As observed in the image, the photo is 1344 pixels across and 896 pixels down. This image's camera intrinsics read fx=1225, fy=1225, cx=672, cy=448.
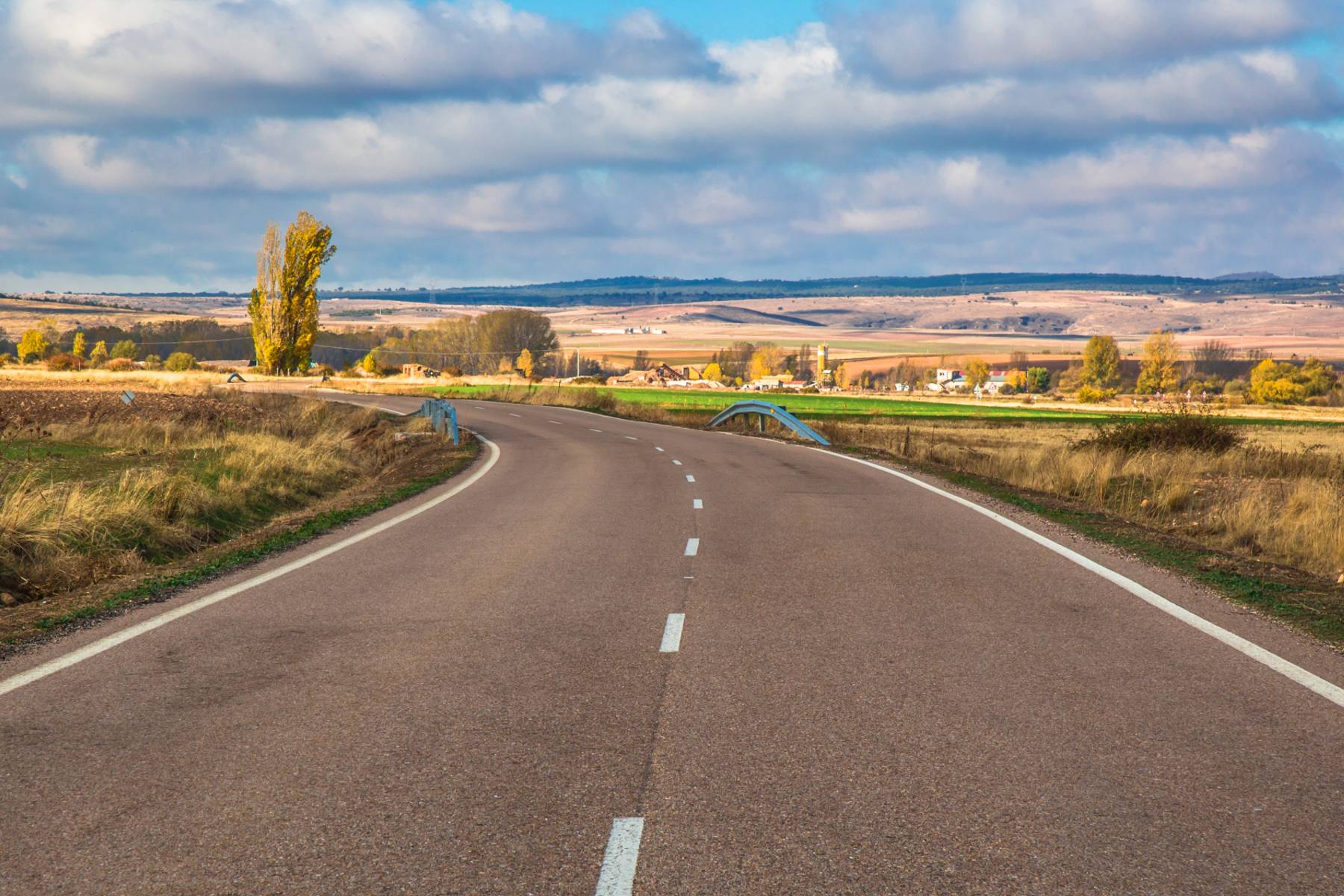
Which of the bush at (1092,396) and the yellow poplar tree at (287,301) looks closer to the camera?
the yellow poplar tree at (287,301)

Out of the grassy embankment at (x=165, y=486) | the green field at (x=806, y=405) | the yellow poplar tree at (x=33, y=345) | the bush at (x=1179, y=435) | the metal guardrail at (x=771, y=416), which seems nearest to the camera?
the grassy embankment at (x=165, y=486)

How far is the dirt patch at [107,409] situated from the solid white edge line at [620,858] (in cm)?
2407

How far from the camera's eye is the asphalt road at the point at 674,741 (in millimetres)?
4332

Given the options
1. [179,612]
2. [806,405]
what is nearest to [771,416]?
[179,612]

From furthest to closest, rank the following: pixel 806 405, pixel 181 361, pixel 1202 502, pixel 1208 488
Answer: pixel 181 361, pixel 806 405, pixel 1208 488, pixel 1202 502

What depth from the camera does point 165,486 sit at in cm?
1534

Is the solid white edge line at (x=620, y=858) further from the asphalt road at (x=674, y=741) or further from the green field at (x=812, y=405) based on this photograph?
the green field at (x=812, y=405)

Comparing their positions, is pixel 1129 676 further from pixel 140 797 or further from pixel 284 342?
pixel 284 342

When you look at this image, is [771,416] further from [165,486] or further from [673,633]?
[673,633]

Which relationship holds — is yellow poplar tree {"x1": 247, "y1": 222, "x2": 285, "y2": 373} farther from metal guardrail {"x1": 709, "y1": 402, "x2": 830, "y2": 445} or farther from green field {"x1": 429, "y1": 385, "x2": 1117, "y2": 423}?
metal guardrail {"x1": 709, "y1": 402, "x2": 830, "y2": 445}

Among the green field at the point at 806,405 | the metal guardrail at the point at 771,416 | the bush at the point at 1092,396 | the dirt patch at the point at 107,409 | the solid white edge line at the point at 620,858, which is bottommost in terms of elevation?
the bush at the point at 1092,396

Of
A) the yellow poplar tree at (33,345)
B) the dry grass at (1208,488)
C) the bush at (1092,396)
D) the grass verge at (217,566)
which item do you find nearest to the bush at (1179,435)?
the dry grass at (1208,488)

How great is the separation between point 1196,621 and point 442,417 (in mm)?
26873

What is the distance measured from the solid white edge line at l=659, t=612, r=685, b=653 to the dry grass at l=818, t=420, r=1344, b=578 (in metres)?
6.58
